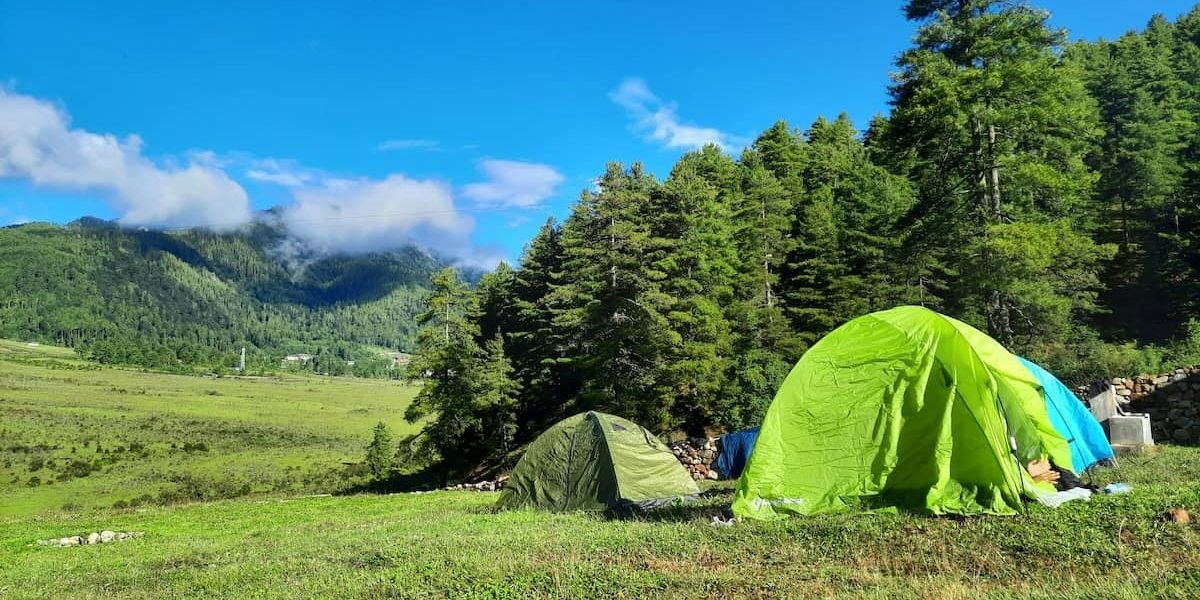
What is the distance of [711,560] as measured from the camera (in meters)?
7.35

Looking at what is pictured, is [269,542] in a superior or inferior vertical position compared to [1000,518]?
inferior

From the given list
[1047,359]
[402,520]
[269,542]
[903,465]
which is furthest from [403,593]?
[1047,359]

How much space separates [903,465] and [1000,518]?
131cm

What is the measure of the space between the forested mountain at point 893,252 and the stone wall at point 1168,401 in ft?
5.34

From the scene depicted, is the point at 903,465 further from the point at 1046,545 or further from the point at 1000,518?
the point at 1046,545

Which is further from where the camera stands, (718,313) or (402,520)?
(718,313)

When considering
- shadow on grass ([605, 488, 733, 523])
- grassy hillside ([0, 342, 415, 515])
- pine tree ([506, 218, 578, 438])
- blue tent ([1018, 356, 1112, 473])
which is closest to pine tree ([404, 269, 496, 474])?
pine tree ([506, 218, 578, 438])

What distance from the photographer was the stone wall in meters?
16.3

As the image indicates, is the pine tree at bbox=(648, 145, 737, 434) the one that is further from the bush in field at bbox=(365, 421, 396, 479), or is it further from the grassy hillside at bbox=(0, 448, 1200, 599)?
the bush in field at bbox=(365, 421, 396, 479)

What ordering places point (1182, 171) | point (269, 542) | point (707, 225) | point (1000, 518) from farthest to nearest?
point (1182, 171), point (707, 225), point (269, 542), point (1000, 518)

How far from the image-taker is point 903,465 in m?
8.87

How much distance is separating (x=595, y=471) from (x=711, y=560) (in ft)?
23.4

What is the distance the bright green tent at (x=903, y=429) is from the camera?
8375 mm

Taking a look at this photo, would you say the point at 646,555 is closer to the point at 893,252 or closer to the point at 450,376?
the point at 893,252
